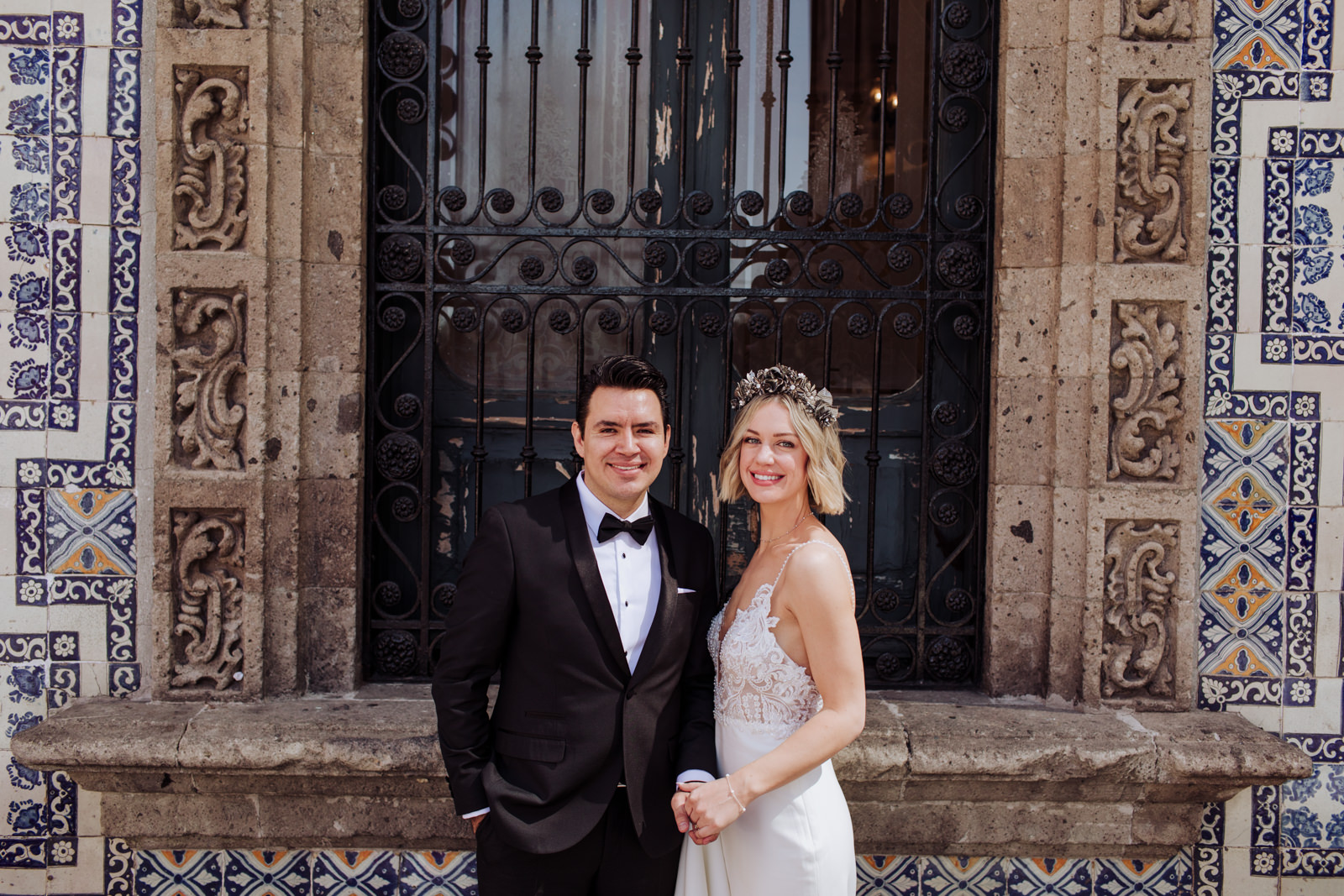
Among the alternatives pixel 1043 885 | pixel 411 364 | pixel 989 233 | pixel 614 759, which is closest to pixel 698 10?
pixel 989 233

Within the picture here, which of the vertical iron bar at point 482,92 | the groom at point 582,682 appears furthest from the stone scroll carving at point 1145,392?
the vertical iron bar at point 482,92

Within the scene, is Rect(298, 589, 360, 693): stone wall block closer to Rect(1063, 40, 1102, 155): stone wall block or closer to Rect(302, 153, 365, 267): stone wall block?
Rect(302, 153, 365, 267): stone wall block

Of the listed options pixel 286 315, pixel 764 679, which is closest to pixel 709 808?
pixel 764 679

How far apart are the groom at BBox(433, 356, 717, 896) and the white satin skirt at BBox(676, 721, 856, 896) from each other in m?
0.08

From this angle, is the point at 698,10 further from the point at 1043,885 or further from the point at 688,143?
the point at 1043,885

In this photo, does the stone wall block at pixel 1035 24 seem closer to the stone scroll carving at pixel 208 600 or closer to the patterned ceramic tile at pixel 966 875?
the patterned ceramic tile at pixel 966 875

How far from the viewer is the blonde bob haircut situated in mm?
2092

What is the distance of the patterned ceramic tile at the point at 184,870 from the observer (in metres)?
2.95

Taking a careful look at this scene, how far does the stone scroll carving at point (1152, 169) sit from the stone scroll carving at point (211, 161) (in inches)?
115

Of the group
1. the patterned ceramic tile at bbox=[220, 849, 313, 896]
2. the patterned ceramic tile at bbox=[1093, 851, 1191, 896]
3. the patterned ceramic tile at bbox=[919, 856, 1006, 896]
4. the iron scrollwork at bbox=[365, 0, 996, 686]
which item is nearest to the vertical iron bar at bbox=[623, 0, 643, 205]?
the iron scrollwork at bbox=[365, 0, 996, 686]

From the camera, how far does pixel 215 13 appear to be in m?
2.85

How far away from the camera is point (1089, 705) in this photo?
2963 millimetres

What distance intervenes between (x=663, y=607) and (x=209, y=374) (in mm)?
1826

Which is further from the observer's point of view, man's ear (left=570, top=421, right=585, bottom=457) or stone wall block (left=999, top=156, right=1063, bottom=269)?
stone wall block (left=999, top=156, right=1063, bottom=269)
